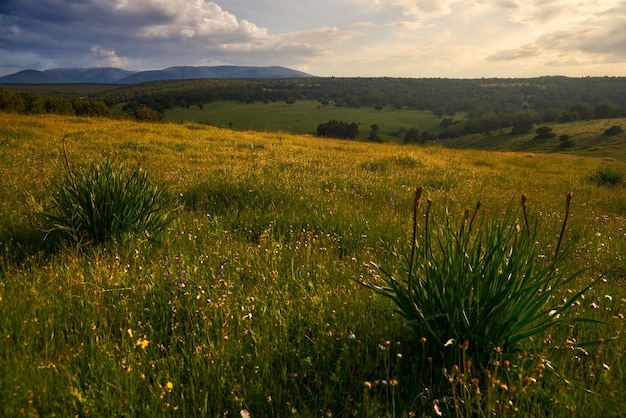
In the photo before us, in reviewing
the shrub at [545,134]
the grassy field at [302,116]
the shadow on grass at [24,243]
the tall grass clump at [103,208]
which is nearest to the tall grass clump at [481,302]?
the tall grass clump at [103,208]

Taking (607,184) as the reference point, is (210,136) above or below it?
above

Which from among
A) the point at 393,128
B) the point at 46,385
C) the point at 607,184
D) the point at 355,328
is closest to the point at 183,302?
the point at 46,385

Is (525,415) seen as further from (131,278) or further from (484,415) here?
(131,278)

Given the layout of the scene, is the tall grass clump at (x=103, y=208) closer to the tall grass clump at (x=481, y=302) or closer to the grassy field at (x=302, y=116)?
the tall grass clump at (x=481, y=302)

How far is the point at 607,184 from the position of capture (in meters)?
13.7

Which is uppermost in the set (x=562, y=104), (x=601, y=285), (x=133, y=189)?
(x=562, y=104)

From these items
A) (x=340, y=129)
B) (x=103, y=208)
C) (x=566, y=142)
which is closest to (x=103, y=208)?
(x=103, y=208)

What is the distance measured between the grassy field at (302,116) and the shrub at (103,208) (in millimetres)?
96162

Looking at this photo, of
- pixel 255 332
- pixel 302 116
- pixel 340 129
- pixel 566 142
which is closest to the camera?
pixel 255 332

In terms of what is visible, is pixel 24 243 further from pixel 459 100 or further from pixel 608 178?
pixel 459 100

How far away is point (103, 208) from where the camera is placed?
464 centimetres

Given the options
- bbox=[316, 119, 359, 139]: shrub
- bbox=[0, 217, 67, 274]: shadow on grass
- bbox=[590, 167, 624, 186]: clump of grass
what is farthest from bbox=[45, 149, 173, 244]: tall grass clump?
bbox=[316, 119, 359, 139]: shrub

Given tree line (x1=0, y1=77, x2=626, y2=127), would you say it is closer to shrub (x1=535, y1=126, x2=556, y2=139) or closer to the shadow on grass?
shrub (x1=535, y1=126, x2=556, y2=139)

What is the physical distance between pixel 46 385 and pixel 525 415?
9.41 ft
